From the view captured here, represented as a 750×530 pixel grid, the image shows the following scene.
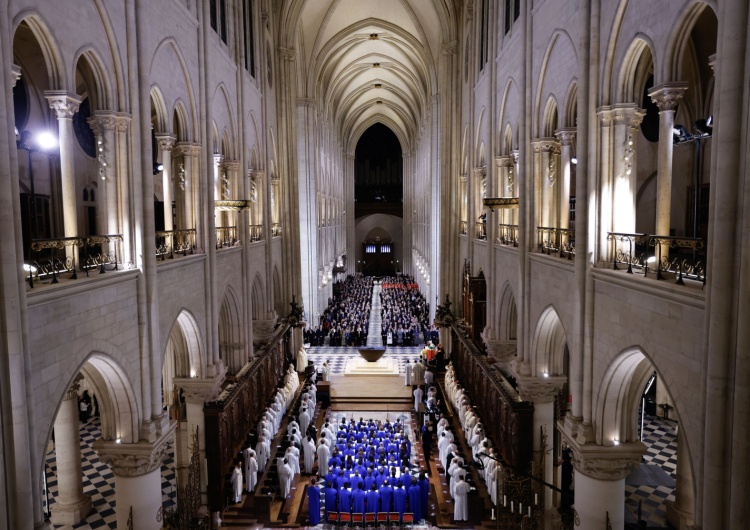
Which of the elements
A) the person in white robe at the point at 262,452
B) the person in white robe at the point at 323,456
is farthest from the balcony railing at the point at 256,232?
the person in white robe at the point at 323,456

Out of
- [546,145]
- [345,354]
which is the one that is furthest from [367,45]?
[546,145]

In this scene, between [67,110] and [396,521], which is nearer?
[67,110]

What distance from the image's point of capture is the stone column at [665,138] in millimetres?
7281

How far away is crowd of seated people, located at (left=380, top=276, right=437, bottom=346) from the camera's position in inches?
1202

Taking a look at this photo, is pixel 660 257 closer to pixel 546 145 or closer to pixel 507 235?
pixel 546 145

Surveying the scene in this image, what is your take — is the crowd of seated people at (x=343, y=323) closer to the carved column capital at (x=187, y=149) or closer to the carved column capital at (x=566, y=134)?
the carved column capital at (x=187, y=149)

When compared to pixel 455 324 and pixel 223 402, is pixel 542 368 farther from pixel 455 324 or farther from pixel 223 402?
pixel 455 324

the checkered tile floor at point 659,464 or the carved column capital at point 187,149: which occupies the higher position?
the carved column capital at point 187,149

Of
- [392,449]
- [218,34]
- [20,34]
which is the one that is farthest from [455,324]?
[20,34]

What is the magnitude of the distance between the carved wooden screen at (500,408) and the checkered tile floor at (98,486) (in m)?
8.43

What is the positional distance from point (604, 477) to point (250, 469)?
8813 mm

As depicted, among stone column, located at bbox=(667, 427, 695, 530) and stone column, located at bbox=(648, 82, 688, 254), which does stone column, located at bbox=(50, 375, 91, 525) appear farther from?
stone column, located at bbox=(667, 427, 695, 530)

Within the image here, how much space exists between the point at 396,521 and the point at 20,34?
13.7m

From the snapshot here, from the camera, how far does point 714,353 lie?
214 inches
